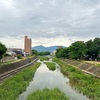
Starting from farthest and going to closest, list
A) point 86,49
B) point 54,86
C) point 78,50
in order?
point 86,49 → point 78,50 → point 54,86

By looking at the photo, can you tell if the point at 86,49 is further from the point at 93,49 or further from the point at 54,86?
the point at 54,86

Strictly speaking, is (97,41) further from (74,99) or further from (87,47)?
(74,99)

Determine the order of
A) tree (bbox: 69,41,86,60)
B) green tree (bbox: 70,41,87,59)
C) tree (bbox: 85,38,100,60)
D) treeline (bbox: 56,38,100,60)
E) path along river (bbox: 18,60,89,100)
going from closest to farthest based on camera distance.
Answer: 1. path along river (bbox: 18,60,89,100)
2. tree (bbox: 69,41,86,60)
3. green tree (bbox: 70,41,87,59)
4. treeline (bbox: 56,38,100,60)
5. tree (bbox: 85,38,100,60)

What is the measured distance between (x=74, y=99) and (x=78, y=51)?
63.4 m

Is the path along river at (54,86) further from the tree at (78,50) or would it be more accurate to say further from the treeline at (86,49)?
the treeline at (86,49)

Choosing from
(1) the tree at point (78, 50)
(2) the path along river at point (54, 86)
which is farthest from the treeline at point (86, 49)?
(2) the path along river at point (54, 86)

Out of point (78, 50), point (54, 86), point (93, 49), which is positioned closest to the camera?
point (54, 86)

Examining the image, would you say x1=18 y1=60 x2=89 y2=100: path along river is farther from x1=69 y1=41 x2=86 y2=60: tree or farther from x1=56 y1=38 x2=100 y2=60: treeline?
x1=56 y1=38 x2=100 y2=60: treeline

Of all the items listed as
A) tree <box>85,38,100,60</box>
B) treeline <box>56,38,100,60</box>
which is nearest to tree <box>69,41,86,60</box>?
treeline <box>56,38,100,60</box>

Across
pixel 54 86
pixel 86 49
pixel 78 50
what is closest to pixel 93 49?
pixel 86 49

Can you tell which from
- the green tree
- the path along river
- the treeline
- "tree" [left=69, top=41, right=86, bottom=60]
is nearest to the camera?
the path along river

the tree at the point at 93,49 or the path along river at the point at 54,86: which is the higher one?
the tree at the point at 93,49

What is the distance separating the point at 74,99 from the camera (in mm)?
20891

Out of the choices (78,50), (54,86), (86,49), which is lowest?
(54,86)
